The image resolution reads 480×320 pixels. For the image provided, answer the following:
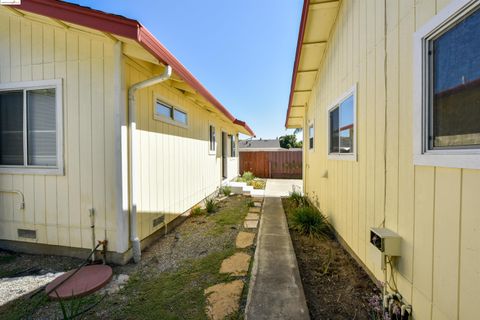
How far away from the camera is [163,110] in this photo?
14.1 ft

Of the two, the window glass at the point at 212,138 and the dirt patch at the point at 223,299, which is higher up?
the window glass at the point at 212,138

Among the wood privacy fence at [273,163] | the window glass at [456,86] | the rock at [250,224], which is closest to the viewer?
the window glass at [456,86]

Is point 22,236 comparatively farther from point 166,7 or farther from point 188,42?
point 188,42

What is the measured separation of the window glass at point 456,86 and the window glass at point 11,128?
522 cm

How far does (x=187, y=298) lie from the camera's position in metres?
2.36

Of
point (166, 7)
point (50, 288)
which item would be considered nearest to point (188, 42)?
point (166, 7)

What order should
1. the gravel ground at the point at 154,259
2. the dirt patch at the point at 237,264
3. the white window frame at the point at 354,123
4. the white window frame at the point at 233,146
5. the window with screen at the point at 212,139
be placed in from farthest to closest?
the white window frame at the point at 233,146, the window with screen at the point at 212,139, the white window frame at the point at 354,123, the dirt patch at the point at 237,264, the gravel ground at the point at 154,259

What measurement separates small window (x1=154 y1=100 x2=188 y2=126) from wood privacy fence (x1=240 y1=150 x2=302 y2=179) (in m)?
9.58

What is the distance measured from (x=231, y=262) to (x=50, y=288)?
218cm

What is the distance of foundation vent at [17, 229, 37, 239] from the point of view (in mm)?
3451

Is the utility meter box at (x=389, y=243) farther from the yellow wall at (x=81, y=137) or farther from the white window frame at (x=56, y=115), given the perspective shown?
the white window frame at (x=56, y=115)

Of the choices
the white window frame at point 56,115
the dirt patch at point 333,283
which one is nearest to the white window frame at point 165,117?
the white window frame at point 56,115

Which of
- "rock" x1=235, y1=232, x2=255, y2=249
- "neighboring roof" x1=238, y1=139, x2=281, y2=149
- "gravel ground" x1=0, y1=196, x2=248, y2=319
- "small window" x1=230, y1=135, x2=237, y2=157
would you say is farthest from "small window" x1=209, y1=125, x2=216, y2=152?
"neighboring roof" x1=238, y1=139, x2=281, y2=149

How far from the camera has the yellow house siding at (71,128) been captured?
3104mm
